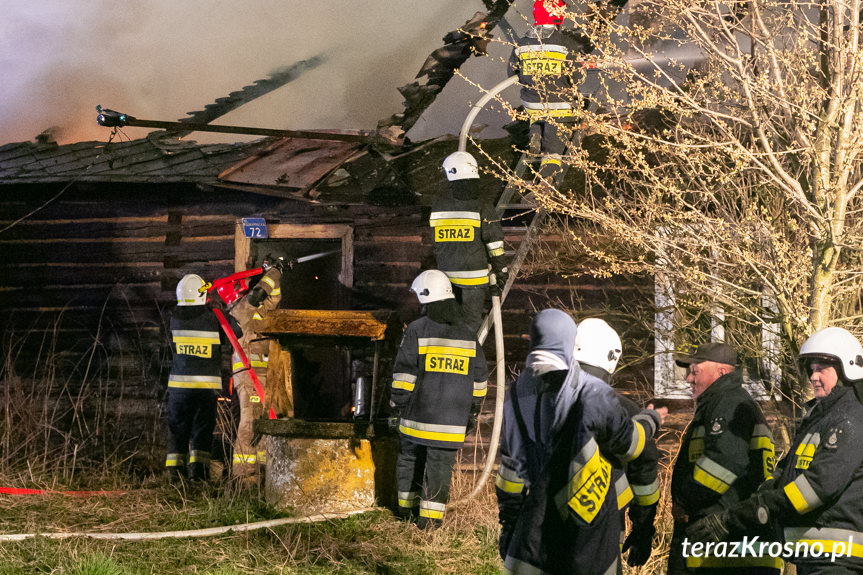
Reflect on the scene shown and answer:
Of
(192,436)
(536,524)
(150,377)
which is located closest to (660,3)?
(536,524)

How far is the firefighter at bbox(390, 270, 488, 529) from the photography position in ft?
23.1

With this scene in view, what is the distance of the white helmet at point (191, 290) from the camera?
30.3 feet

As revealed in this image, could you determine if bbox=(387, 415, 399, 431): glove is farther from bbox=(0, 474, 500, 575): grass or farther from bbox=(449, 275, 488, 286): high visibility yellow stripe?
bbox=(449, 275, 488, 286): high visibility yellow stripe

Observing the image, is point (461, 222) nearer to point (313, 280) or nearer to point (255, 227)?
point (255, 227)

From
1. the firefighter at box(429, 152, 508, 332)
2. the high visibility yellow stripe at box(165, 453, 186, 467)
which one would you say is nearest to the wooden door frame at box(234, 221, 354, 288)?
the high visibility yellow stripe at box(165, 453, 186, 467)

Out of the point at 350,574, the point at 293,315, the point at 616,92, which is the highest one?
the point at 616,92

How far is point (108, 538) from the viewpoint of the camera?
21.5ft

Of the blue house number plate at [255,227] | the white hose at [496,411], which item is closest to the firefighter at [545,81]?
the white hose at [496,411]

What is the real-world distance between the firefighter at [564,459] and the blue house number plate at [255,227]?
7.12m

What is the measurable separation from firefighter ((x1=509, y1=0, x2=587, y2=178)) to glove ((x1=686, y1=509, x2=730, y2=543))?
367cm

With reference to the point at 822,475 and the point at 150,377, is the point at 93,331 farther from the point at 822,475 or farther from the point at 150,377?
the point at 822,475

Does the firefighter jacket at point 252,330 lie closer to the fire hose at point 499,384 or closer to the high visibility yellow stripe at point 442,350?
the high visibility yellow stripe at point 442,350

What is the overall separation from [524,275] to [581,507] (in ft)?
18.6

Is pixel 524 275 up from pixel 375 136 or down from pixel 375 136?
down
